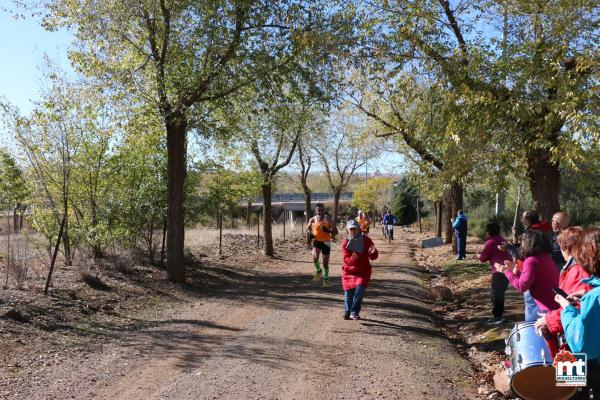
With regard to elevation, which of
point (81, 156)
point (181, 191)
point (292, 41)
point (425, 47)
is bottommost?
point (181, 191)

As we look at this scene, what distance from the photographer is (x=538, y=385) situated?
4.57m

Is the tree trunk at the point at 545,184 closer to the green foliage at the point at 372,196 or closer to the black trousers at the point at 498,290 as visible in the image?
the black trousers at the point at 498,290

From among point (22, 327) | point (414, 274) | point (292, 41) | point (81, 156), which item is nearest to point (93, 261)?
point (81, 156)

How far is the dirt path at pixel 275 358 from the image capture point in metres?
5.70

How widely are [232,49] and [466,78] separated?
529cm

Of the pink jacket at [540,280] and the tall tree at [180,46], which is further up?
the tall tree at [180,46]

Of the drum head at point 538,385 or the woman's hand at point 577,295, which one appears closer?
the woman's hand at point 577,295

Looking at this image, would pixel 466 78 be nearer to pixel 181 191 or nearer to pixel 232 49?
pixel 232 49

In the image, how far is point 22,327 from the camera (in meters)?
8.02

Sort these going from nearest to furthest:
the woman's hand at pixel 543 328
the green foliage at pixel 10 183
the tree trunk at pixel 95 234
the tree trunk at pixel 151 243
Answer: the woman's hand at pixel 543 328 → the green foliage at pixel 10 183 → the tree trunk at pixel 95 234 → the tree trunk at pixel 151 243

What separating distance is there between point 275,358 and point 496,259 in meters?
3.92

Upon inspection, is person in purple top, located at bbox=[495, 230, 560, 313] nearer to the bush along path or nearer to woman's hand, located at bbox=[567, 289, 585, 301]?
the bush along path

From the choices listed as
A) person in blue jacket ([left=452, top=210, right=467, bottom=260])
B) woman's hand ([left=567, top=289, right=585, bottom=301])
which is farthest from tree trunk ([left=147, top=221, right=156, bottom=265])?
woman's hand ([left=567, top=289, right=585, bottom=301])

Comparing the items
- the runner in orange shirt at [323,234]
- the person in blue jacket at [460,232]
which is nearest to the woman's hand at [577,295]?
the runner in orange shirt at [323,234]
